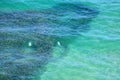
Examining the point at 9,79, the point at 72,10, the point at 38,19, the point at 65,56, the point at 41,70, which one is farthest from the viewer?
the point at 72,10

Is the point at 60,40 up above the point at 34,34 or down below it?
below

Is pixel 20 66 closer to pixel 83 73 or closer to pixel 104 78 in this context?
pixel 83 73

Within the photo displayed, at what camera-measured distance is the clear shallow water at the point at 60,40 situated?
9188 mm

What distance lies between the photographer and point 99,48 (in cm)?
1051

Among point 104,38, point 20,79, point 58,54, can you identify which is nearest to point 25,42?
point 58,54

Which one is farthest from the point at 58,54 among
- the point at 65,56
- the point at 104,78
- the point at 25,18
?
the point at 25,18

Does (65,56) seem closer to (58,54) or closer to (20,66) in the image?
(58,54)

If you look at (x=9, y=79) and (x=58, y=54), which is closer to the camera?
(x=9, y=79)

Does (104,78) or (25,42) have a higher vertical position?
(25,42)

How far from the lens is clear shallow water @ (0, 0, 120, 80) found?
919cm

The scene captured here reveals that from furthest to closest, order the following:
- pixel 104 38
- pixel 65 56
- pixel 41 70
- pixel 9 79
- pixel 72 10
A: pixel 72 10 < pixel 104 38 < pixel 65 56 < pixel 41 70 < pixel 9 79

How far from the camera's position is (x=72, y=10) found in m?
12.8

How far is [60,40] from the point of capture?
1084 centimetres

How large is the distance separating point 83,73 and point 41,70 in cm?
127
